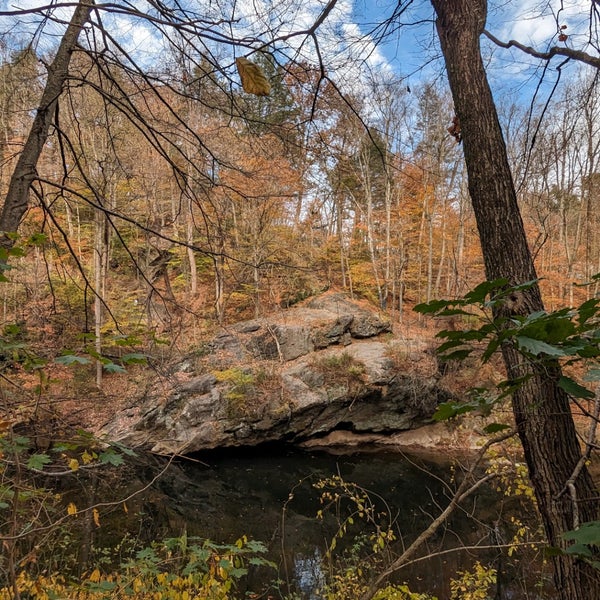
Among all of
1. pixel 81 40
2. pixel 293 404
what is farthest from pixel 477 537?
pixel 81 40

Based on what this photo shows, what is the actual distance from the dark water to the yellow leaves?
10.5ft

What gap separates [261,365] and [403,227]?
312 inches

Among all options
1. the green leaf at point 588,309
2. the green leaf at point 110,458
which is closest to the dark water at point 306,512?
the green leaf at point 110,458

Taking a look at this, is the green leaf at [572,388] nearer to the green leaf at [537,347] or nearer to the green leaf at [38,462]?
the green leaf at [537,347]

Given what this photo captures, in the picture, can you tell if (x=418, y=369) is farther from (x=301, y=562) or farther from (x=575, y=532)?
(x=575, y=532)

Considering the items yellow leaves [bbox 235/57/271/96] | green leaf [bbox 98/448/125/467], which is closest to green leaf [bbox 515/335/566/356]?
yellow leaves [bbox 235/57/271/96]

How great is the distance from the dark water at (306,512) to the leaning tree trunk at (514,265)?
2.09 m

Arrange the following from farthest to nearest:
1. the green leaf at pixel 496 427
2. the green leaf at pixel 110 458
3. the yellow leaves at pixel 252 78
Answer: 1. the green leaf at pixel 110 458
2. the yellow leaves at pixel 252 78
3. the green leaf at pixel 496 427

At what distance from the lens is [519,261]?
1721 millimetres

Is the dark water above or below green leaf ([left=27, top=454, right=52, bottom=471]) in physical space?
below

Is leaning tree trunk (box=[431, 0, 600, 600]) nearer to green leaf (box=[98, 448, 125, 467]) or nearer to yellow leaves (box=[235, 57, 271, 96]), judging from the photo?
yellow leaves (box=[235, 57, 271, 96])

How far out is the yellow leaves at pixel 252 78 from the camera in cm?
120

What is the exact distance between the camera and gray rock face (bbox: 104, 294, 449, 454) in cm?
972

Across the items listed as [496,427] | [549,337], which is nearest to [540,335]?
[549,337]
